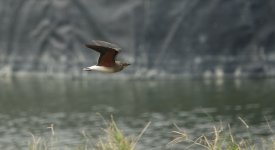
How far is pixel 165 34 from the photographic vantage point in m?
31.5

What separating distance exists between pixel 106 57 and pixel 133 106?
14603mm

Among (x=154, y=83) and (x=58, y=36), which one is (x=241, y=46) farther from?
(x=58, y=36)

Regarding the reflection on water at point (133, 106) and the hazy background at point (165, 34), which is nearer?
the reflection on water at point (133, 106)

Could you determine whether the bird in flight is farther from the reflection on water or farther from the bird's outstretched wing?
the reflection on water

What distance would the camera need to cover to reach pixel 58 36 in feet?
110

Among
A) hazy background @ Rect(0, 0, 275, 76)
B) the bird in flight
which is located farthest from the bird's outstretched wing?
hazy background @ Rect(0, 0, 275, 76)

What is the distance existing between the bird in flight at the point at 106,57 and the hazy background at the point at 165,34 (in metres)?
19.6

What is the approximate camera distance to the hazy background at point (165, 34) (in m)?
30.7

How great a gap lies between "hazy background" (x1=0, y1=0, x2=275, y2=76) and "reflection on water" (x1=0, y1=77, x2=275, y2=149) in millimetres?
709

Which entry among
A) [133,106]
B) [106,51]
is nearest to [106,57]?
[106,51]

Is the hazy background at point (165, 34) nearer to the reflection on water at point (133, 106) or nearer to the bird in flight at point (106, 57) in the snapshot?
the reflection on water at point (133, 106)

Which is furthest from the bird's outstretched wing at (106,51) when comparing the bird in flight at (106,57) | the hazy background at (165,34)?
the hazy background at (165,34)

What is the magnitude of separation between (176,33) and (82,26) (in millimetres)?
3888

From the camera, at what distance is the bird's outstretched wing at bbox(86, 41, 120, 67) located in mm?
10336
